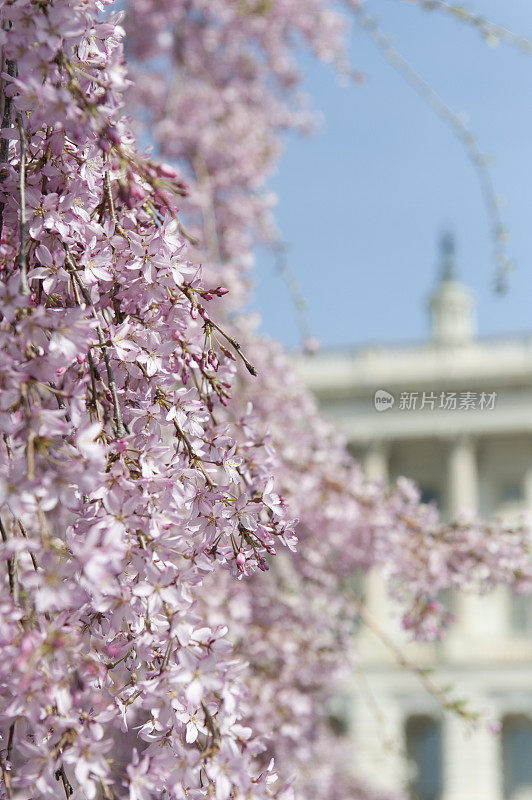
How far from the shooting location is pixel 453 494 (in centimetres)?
3638

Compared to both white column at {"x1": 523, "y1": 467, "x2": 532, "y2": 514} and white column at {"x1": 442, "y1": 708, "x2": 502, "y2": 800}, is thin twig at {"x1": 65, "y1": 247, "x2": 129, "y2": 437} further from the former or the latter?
white column at {"x1": 523, "y1": 467, "x2": 532, "y2": 514}

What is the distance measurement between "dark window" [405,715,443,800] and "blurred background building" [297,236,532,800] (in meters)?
0.04

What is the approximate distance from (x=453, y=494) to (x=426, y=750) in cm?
892

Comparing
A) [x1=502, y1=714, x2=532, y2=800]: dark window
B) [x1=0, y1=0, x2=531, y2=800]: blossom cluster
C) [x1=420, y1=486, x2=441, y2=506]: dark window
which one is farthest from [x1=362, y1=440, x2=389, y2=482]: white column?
[x1=0, y1=0, x2=531, y2=800]: blossom cluster

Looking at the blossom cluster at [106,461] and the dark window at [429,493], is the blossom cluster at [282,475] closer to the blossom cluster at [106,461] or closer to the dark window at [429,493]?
the blossom cluster at [106,461]

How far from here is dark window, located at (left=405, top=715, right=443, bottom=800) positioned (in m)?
33.9

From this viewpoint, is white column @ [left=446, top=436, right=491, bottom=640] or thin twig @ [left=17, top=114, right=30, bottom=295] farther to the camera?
white column @ [left=446, top=436, right=491, bottom=640]

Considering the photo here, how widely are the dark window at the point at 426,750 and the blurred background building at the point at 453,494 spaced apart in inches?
1.6

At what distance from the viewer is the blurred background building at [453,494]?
1308 inches

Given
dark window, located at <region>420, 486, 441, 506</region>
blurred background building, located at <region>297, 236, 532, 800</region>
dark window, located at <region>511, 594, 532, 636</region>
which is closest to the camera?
blurred background building, located at <region>297, 236, 532, 800</region>

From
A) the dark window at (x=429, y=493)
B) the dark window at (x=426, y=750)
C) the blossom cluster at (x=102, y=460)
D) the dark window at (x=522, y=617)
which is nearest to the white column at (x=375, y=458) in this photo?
the dark window at (x=429, y=493)

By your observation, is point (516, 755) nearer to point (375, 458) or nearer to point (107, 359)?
point (375, 458)

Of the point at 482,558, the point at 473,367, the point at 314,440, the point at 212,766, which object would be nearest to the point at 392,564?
the point at 482,558

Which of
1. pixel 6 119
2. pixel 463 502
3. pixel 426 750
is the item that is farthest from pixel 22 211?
pixel 426 750
